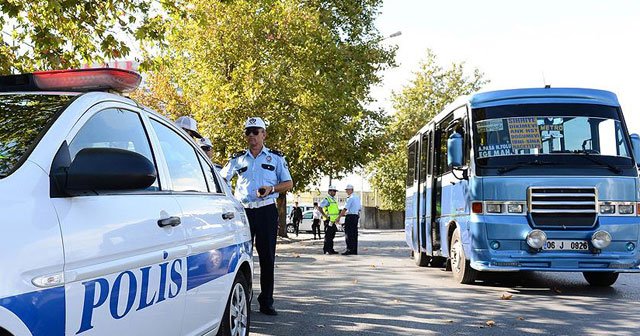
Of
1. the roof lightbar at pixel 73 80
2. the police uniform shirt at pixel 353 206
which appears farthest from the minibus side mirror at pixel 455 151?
the police uniform shirt at pixel 353 206

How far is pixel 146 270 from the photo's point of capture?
3533 mm

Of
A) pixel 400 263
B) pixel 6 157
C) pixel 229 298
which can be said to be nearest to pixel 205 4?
pixel 400 263

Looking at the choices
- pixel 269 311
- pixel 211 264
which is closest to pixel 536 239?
pixel 269 311

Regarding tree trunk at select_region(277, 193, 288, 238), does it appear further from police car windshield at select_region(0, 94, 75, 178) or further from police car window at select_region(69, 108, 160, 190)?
police car windshield at select_region(0, 94, 75, 178)

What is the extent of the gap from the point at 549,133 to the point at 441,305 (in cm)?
315

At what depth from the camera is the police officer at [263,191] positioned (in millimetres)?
7812

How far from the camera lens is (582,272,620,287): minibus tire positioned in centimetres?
1137

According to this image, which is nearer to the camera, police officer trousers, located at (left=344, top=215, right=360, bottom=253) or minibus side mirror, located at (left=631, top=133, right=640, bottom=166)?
minibus side mirror, located at (left=631, top=133, right=640, bottom=166)

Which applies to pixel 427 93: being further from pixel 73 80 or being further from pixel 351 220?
pixel 73 80

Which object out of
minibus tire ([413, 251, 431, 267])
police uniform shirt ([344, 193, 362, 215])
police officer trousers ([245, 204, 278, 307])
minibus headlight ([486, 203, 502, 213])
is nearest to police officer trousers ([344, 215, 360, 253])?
police uniform shirt ([344, 193, 362, 215])

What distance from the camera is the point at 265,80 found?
987 inches

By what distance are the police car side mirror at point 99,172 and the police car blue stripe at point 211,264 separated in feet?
3.95

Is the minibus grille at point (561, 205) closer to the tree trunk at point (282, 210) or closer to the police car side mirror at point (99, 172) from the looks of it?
the police car side mirror at point (99, 172)

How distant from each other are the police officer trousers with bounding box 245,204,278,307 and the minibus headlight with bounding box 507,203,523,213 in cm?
377
